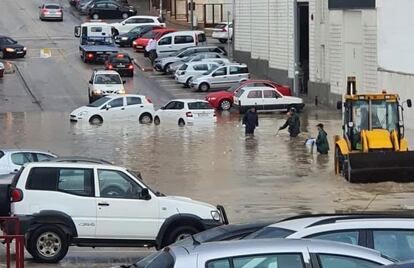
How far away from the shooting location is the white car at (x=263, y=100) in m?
52.4

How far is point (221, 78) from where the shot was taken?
5962 cm

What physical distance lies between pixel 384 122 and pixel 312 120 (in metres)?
17.8

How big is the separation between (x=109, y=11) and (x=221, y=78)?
26.0m

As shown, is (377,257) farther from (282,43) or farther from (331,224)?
(282,43)

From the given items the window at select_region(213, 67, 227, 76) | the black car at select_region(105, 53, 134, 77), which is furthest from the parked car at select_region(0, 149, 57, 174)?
the black car at select_region(105, 53, 134, 77)

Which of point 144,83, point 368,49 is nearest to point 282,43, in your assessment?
point 144,83

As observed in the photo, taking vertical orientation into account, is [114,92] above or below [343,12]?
below

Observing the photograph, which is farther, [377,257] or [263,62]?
[263,62]

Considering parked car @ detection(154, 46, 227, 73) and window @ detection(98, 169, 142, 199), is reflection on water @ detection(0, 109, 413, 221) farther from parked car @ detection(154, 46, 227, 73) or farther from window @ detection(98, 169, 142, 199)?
parked car @ detection(154, 46, 227, 73)

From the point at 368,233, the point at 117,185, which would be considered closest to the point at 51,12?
the point at 117,185

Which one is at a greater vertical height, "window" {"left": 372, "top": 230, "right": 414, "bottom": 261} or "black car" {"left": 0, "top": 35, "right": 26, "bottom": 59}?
"window" {"left": 372, "top": 230, "right": 414, "bottom": 261}

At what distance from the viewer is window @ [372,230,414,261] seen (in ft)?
33.4

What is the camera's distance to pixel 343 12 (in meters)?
53.1

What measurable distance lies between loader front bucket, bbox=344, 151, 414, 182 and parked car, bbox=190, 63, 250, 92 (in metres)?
28.4
